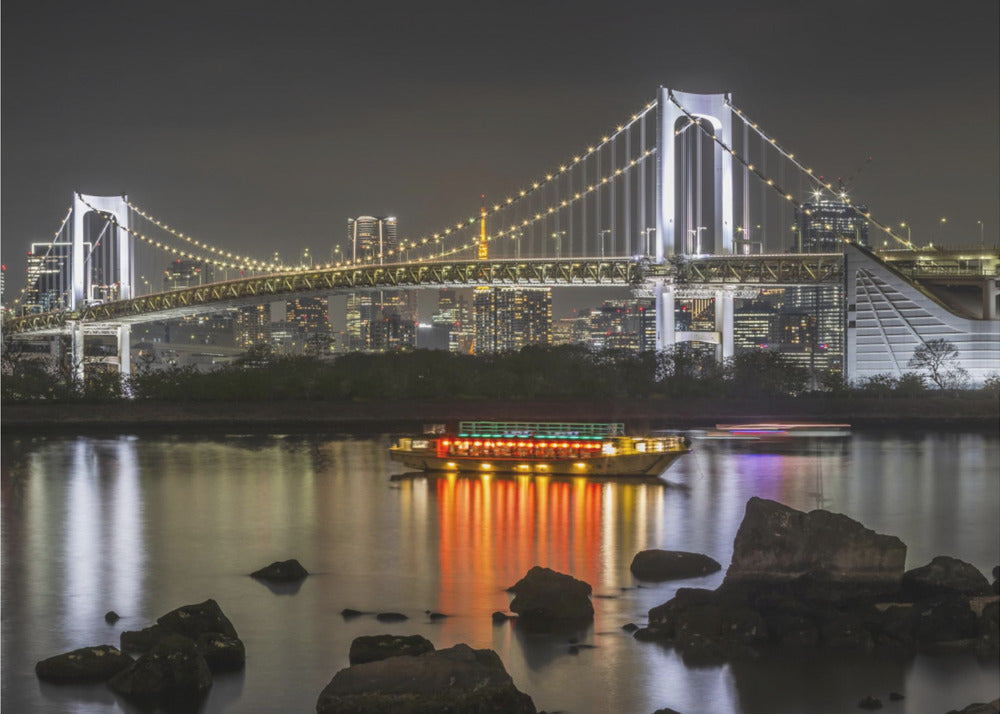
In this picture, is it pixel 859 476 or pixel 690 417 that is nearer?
pixel 859 476

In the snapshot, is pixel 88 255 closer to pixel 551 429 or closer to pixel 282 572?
pixel 551 429

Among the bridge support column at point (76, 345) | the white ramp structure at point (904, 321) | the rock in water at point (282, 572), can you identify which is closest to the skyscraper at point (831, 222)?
the white ramp structure at point (904, 321)

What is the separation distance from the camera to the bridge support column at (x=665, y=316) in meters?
40.3

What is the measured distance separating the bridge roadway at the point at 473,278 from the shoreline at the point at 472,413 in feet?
12.9

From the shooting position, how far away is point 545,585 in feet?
42.5

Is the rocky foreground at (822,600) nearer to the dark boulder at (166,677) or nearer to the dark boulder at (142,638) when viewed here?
the dark boulder at (166,677)

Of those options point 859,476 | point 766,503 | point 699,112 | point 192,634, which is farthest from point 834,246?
point 192,634

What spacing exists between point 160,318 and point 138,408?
443 inches

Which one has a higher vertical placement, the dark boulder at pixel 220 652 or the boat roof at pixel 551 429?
the boat roof at pixel 551 429

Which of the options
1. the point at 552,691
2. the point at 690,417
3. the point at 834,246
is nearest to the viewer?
the point at 552,691

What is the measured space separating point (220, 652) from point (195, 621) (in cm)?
36

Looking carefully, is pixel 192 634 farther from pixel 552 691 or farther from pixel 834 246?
pixel 834 246

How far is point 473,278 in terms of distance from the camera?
146ft

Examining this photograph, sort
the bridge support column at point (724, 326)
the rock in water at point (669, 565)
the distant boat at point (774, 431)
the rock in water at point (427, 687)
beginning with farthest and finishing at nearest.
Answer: the bridge support column at point (724, 326)
the distant boat at point (774, 431)
the rock in water at point (669, 565)
the rock in water at point (427, 687)
